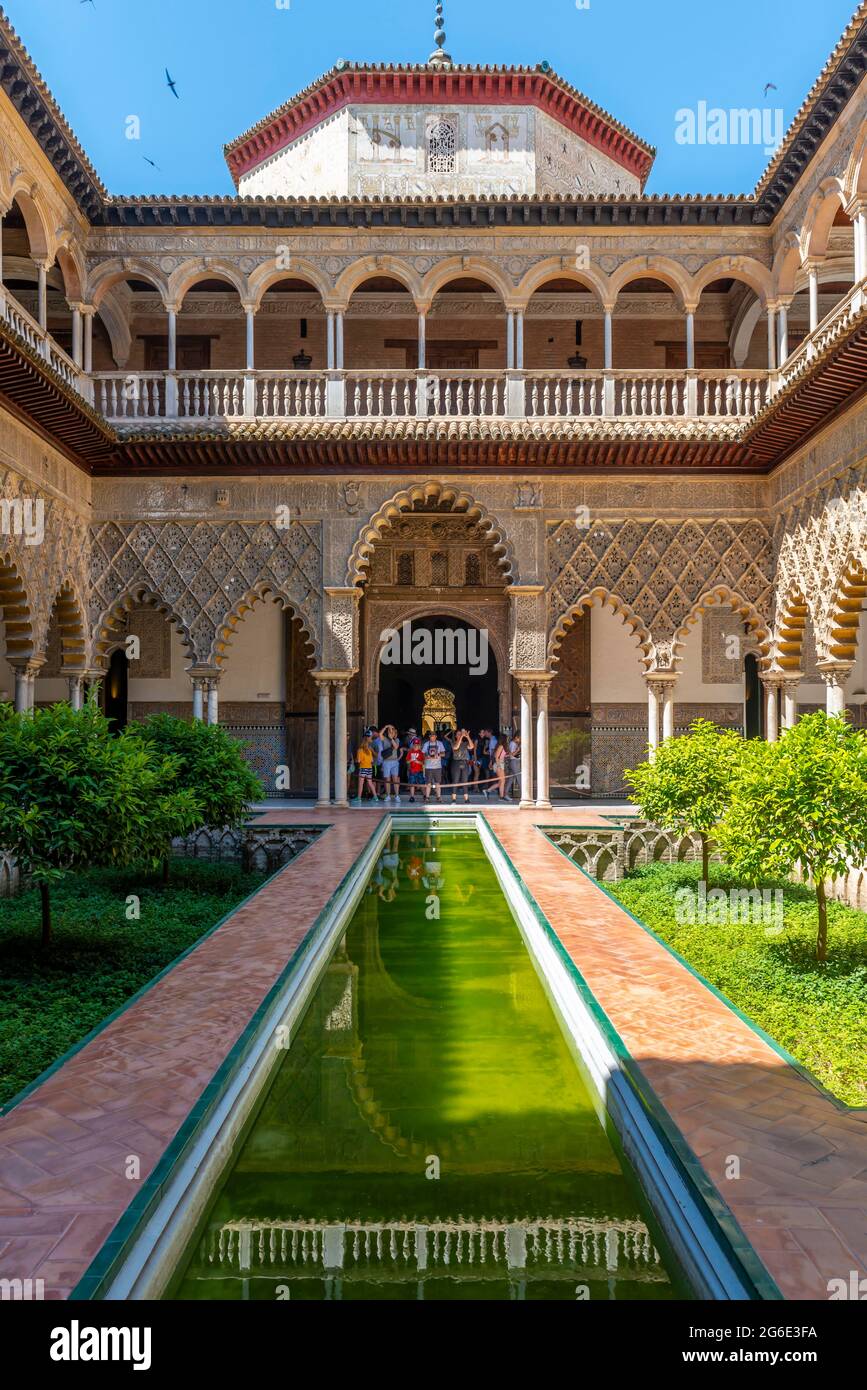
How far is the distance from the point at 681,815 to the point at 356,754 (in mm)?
7456

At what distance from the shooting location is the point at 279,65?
16.5m

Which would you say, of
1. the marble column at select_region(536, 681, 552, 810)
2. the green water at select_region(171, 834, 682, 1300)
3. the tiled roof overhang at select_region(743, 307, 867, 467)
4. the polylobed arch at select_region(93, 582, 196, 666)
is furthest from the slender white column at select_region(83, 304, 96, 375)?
the green water at select_region(171, 834, 682, 1300)

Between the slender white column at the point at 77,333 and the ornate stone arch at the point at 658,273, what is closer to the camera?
the slender white column at the point at 77,333

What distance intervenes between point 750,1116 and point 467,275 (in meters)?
12.2

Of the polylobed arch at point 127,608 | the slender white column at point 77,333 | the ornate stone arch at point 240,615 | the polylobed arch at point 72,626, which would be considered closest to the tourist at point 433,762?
the ornate stone arch at point 240,615

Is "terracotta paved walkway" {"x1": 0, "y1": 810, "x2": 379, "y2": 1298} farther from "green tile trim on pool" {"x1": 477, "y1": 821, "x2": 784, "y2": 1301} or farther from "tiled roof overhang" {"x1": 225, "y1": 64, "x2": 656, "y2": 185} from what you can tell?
"tiled roof overhang" {"x1": 225, "y1": 64, "x2": 656, "y2": 185}

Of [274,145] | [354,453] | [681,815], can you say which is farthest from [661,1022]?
[274,145]

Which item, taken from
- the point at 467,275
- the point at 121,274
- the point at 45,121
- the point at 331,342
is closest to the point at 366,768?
the point at 331,342

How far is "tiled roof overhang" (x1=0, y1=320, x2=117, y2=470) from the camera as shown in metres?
9.21

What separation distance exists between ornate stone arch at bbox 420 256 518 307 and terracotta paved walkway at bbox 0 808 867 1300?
9894 mm

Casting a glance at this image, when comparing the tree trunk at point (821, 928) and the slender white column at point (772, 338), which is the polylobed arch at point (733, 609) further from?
the tree trunk at point (821, 928)

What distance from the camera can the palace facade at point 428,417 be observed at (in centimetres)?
1130

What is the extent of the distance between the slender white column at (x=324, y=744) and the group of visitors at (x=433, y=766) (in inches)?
32.3
